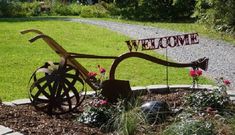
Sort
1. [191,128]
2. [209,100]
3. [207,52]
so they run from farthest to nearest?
[207,52] < [209,100] < [191,128]

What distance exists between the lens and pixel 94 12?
25781 mm

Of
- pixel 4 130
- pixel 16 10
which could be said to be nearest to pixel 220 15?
pixel 16 10

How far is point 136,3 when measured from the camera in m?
24.8

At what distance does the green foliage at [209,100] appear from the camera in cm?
621

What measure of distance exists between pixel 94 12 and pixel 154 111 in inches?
798

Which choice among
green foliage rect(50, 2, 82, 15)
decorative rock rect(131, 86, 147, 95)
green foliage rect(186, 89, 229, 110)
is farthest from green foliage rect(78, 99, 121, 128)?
green foliage rect(50, 2, 82, 15)

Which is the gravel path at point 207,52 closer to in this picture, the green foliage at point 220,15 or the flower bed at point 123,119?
the green foliage at point 220,15

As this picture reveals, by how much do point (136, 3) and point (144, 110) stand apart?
63.3 feet

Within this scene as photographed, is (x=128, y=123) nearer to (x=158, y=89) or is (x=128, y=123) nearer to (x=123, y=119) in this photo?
(x=123, y=119)

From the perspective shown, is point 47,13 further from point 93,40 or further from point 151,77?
point 151,77

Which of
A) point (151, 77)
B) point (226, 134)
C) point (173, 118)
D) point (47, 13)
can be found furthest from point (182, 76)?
point (47, 13)

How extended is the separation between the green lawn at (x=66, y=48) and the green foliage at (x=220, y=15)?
12.1 ft

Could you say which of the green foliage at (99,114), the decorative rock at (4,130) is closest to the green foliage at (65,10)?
the green foliage at (99,114)

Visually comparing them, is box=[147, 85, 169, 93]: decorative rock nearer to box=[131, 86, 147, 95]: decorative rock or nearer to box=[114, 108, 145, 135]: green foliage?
box=[131, 86, 147, 95]: decorative rock
